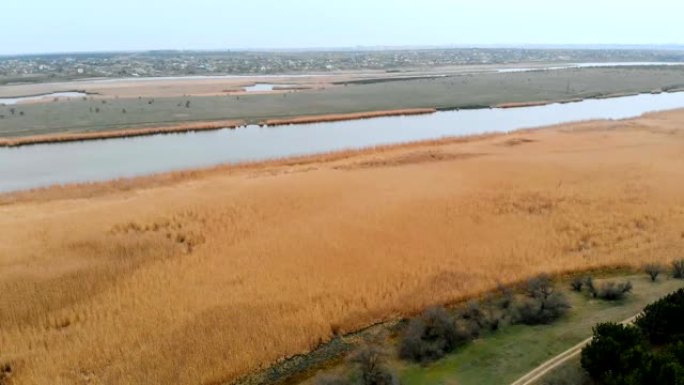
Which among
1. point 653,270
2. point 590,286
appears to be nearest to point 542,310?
point 590,286

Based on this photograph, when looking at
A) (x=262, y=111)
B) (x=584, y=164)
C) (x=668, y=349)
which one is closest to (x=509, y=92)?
(x=262, y=111)

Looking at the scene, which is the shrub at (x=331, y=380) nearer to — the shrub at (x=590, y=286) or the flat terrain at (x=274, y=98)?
the shrub at (x=590, y=286)

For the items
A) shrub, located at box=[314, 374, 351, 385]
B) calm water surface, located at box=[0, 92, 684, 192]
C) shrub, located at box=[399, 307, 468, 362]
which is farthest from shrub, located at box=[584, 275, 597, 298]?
calm water surface, located at box=[0, 92, 684, 192]

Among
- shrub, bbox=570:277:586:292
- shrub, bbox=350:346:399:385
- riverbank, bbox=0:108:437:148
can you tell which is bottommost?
shrub, bbox=350:346:399:385

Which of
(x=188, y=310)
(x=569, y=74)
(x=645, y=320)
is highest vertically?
(x=569, y=74)

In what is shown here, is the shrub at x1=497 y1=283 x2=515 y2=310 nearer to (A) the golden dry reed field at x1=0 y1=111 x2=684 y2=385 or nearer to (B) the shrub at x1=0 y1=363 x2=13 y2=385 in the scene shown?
(A) the golden dry reed field at x1=0 y1=111 x2=684 y2=385

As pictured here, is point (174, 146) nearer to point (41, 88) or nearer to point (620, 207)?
point (620, 207)
